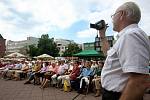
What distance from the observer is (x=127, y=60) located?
5.02 feet

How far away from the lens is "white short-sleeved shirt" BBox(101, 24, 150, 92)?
1.50 m

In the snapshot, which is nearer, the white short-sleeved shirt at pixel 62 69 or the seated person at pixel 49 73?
the white short-sleeved shirt at pixel 62 69

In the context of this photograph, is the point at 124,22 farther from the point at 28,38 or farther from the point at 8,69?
the point at 28,38

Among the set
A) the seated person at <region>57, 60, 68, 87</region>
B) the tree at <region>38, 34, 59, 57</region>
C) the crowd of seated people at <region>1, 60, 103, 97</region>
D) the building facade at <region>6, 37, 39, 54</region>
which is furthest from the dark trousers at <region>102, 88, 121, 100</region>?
the building facade at <region>6, 37, 39, 54</region>

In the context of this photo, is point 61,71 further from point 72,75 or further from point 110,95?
point 110,95

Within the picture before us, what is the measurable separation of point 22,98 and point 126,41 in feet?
24.8

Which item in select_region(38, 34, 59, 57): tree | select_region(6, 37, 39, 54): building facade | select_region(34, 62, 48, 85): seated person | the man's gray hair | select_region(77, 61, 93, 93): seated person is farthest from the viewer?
select_region(6, 37, 39, 54): building facade

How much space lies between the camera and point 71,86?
1078cm

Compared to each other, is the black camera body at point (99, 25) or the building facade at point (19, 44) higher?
the building facade at point (19, 44)

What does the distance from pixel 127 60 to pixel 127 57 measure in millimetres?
19

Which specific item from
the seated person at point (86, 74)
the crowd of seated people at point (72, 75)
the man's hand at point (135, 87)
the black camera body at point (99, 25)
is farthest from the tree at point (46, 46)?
the man's hand at point (135, 87)

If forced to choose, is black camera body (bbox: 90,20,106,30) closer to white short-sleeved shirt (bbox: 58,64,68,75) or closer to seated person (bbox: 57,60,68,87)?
seated person (bbox: 57,60,68,87)

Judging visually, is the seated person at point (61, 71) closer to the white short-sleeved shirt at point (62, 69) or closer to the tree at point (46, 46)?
the white short-sleeved shirt at point (62, 69)

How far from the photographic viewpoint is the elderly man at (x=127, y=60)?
1447mm
